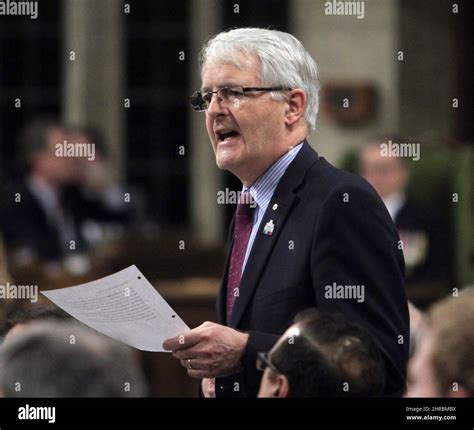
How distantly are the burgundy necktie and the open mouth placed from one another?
19 cm

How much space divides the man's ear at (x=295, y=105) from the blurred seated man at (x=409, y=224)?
352cm

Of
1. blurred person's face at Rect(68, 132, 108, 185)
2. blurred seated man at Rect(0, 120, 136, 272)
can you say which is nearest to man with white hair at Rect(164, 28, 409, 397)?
blurred seated man at Rect(0, 120, 136, 272)

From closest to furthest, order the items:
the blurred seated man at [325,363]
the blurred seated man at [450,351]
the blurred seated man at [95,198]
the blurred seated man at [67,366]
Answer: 1. the blurred seated man at [67,366]
2. the blurred seated man at [450,351]
3. the blurred seated man at [325,363]
4. the blurred seated man at [95,198]

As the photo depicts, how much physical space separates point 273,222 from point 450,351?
86cm

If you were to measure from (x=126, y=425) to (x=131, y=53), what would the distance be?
762 centimetres

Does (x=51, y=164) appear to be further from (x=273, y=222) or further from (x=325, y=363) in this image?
(x=325, y=363)

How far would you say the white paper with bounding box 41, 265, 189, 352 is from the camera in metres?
2.96

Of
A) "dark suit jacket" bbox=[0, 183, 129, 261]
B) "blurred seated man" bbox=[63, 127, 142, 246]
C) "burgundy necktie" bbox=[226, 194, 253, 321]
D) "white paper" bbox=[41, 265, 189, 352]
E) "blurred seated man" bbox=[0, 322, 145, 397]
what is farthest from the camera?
"blurred seated man" bbox=[63, 127, 142, 246]

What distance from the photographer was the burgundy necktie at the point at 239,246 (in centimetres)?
323

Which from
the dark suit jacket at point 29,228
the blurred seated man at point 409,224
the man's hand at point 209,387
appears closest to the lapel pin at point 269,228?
the man's hand at point 209,387

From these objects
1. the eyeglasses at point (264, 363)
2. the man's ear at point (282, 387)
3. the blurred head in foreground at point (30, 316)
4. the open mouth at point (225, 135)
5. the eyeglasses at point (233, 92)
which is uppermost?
the eyeglasses at point (233, 92)

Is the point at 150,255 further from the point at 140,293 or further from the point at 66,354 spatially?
the point at 66,354

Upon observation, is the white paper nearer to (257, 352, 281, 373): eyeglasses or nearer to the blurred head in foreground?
the blurred head in foreground

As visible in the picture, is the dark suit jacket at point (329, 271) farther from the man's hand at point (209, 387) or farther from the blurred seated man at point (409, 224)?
the blurred seated man at point (409, 224)
